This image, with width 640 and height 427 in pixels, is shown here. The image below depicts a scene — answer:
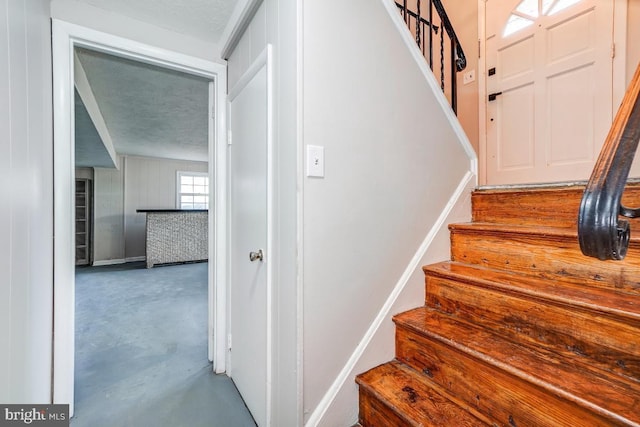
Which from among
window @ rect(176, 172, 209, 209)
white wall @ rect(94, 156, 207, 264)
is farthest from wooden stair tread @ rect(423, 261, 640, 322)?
window @ rect(176, 172, 209, 209)

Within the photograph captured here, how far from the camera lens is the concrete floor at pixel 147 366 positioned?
4.76 feet

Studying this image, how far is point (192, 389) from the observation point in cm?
167

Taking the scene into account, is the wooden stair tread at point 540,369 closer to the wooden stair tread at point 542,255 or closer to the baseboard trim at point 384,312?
the baseboard trim at point 384,312

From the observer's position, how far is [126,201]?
243 inches

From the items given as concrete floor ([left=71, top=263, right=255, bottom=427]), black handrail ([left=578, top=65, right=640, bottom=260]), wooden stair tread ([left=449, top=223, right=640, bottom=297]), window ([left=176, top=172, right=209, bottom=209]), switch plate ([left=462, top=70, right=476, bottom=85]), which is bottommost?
concrete floor ([left=71, top=263, right=255, bottom=427])

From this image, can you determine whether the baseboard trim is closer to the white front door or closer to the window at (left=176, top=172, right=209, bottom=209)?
the white front door

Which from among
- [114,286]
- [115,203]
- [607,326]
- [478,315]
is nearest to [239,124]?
[478,315]

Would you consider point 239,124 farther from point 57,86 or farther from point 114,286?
point 114,286

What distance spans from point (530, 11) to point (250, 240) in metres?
3.09

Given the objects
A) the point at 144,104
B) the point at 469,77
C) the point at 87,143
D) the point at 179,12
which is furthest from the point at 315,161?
the point at 87,143

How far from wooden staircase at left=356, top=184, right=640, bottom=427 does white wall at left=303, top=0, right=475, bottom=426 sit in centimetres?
14

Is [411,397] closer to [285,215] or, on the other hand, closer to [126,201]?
[285,215]

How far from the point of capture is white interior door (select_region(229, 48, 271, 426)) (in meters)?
1.31

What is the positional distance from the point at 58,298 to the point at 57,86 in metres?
1.09
